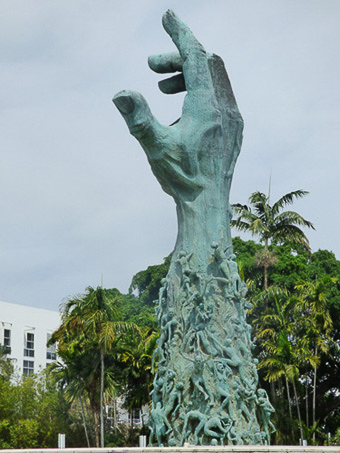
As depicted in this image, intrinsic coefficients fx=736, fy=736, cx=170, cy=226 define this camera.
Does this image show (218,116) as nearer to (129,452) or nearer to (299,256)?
(129,452)

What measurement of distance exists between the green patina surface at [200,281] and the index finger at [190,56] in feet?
0.05

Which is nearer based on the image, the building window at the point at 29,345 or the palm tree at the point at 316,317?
the palm tree at the point at 316,317

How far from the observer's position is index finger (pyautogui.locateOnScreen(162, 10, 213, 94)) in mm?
10852

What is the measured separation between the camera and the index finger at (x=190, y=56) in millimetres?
10852

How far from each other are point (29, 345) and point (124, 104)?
90.2ft

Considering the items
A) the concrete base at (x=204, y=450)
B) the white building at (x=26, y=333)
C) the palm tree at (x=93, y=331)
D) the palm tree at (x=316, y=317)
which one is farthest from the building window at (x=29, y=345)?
the concrete base at (x=204, y=450)

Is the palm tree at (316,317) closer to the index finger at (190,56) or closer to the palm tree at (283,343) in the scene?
the palm tree at (283,343)

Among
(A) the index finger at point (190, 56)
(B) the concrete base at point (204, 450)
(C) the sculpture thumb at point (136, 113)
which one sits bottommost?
(B) the concrete base at point (204, 450)

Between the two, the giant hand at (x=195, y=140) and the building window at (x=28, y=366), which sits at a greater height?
the giant hand at (x=195, y=140)

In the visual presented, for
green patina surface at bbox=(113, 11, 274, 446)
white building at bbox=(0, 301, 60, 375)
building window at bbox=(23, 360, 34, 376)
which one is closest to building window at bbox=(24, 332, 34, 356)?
white building at bbox=(0, 301, 60, 375)

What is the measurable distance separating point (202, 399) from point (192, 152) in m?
3.44

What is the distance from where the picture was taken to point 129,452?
702 centimetres

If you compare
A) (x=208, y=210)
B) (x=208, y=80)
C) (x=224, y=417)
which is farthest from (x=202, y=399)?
(x=208, y=80)

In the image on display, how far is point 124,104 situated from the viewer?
33.3 ft
